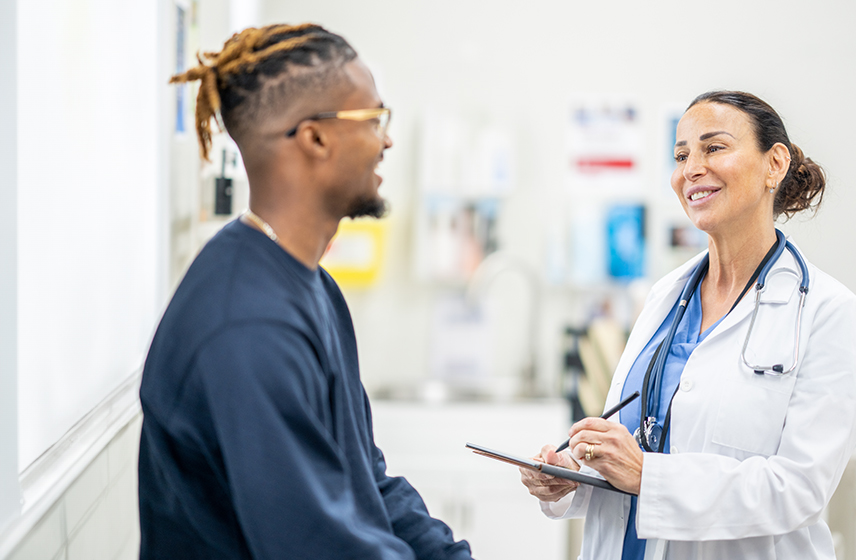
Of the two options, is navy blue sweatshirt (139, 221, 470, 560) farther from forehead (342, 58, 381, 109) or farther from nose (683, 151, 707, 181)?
nose (683, 151, 707, 181)

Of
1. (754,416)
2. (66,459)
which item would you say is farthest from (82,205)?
(754,416)

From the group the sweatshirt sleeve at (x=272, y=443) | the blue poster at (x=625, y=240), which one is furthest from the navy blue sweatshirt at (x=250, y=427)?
the blue poster at (x=625, y=240)

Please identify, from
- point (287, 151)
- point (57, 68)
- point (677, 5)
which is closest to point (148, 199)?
point (57, 68)

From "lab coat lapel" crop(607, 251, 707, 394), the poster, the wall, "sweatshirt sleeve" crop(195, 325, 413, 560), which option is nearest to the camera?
"sweatshirt sleeve" crop(195, 325, 413, 560)

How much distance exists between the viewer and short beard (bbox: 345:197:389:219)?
919 mm

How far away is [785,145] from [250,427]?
1130 millimetres

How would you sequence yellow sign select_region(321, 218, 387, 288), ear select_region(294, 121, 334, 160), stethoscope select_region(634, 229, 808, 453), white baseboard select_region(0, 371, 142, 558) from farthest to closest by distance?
1. yellow sign select_region(321, 218, 387, 288)
2. stethoscope select_region(634, 229, 808, 453)
3. white baseboard select_region(0, 371, 142, 558)
4. ear select_region(294, 121, 334, 160)

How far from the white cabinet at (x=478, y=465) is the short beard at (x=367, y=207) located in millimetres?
1835

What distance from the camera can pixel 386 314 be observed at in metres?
3.35

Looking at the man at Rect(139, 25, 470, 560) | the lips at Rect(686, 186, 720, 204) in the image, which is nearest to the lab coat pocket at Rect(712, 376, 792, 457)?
the lips at Rect(686, 186, 720, 204)

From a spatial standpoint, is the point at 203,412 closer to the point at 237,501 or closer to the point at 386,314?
the point at 237,501

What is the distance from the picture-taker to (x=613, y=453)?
3.79ft

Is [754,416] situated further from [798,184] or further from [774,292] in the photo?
[798,184]

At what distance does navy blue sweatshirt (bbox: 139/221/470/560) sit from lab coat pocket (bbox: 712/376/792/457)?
2.04 feet
